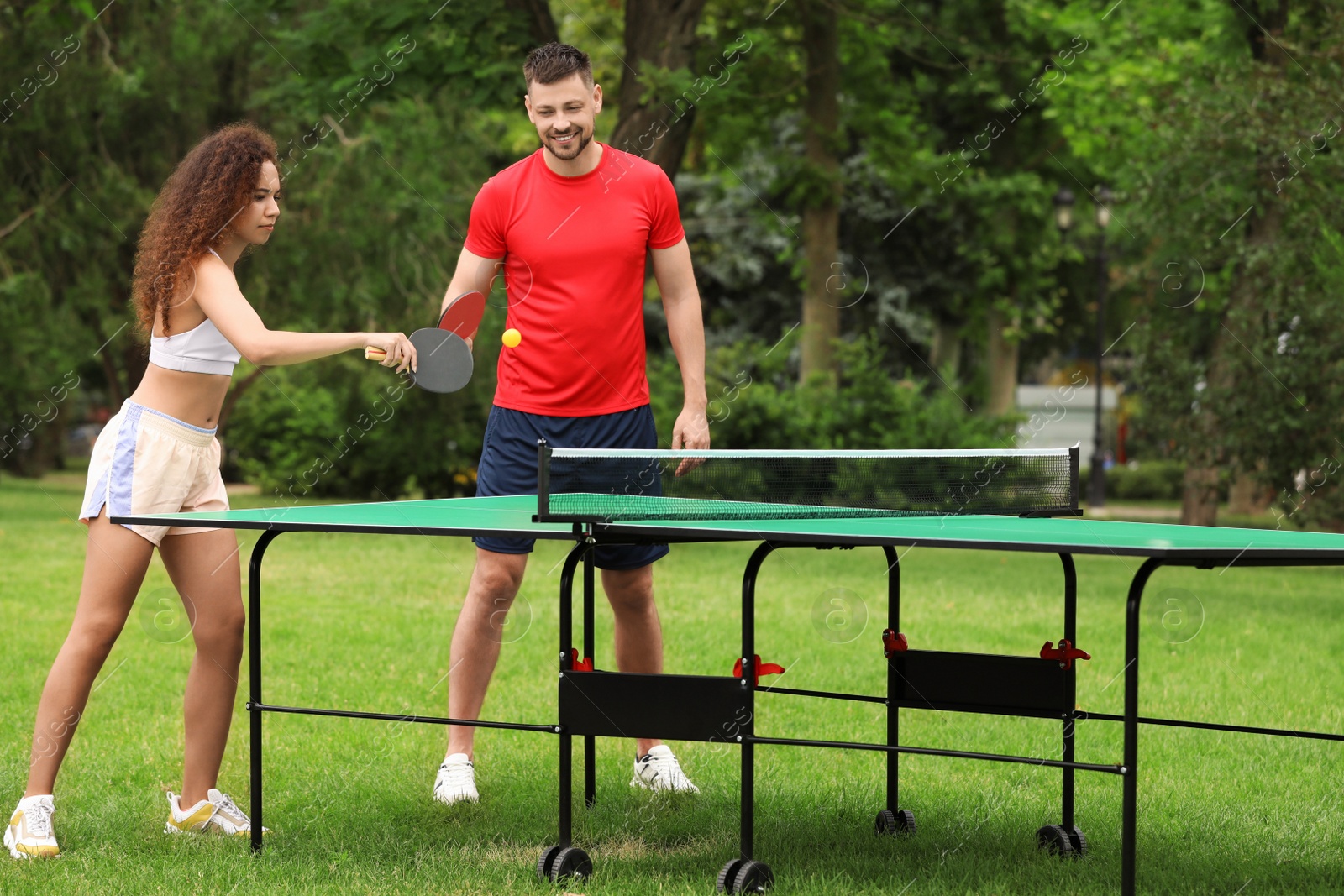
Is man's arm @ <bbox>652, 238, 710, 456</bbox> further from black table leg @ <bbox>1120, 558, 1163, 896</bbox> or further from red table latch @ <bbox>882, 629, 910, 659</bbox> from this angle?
black table leg @ <bbox>1120, 558, 1163, 896</bbox>

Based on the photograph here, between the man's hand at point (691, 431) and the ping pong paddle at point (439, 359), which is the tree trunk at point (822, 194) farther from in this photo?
the ping pong paddle at point (439, 359)

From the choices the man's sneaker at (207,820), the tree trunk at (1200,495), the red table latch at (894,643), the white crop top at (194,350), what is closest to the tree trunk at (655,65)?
the tree trunk at (1200,495)

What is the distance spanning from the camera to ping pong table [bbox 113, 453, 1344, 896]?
3514 millimetres

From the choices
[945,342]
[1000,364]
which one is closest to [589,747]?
[1000,364]

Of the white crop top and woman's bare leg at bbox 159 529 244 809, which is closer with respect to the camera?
the white crop top

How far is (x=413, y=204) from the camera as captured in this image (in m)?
20.2

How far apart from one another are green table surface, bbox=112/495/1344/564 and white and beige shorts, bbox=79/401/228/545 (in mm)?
71

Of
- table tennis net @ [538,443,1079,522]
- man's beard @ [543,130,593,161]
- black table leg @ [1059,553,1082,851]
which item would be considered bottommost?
black table leg @ [1059,553,1082,851]

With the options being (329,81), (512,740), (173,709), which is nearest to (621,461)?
(512,740)

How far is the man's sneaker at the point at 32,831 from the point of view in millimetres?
4262

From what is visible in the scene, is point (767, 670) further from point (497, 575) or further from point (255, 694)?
point (255, 694)

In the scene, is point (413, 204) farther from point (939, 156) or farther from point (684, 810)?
point (684, 810)

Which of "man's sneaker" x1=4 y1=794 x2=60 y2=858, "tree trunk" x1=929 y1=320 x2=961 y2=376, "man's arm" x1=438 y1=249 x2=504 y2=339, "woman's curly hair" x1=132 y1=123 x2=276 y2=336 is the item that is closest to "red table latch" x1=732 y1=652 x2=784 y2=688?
"man's arm" x1=438 y1=249 x2=504 y2=339

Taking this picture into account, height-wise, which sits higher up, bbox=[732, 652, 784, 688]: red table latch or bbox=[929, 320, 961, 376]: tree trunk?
bbox=[929, 320, 961, 376]: tree trunk
